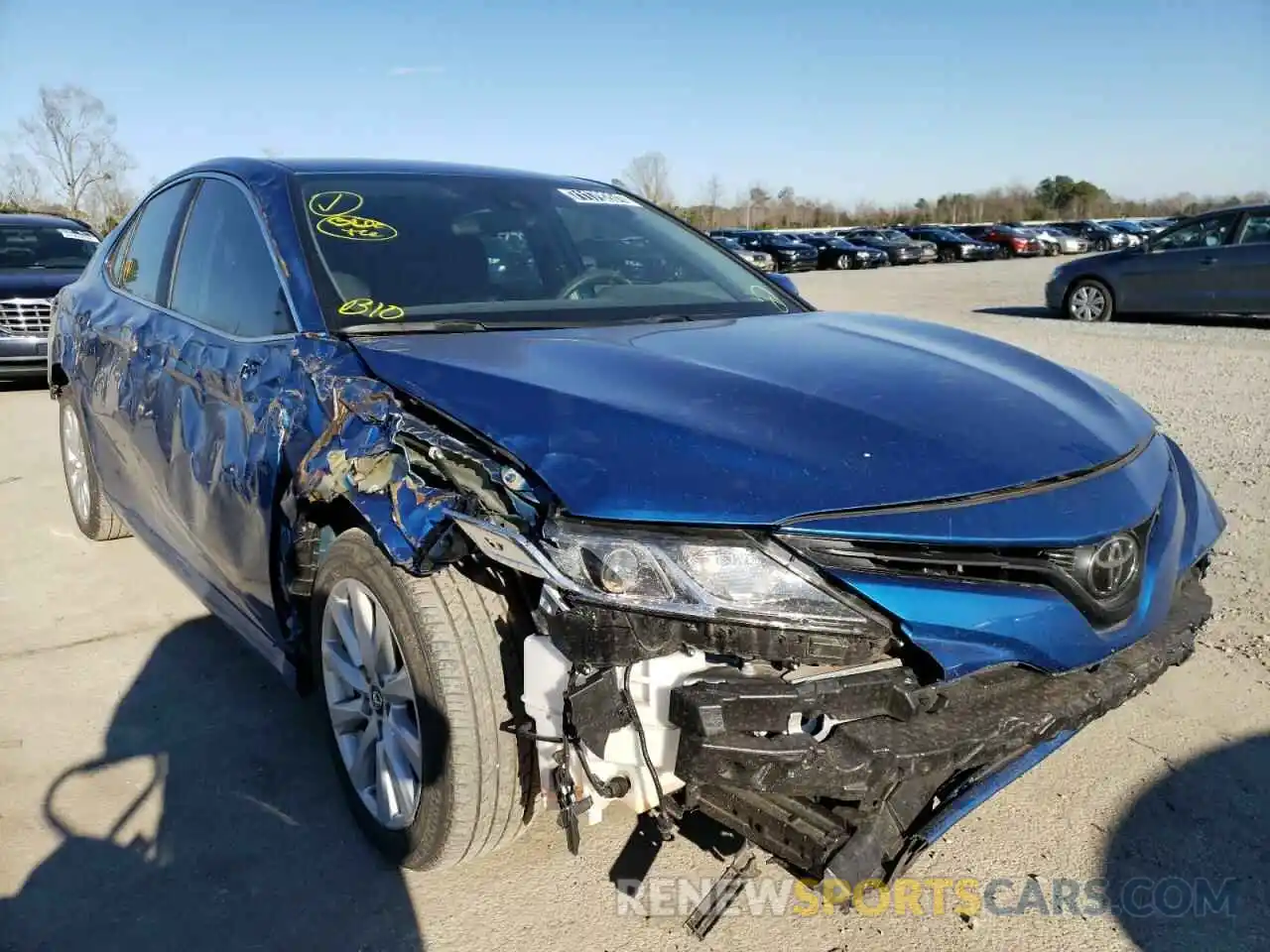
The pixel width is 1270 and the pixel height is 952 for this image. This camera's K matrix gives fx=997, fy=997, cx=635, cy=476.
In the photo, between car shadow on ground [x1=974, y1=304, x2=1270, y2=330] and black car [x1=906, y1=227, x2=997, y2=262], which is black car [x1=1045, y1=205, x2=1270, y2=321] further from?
black car [x1=906, y1=227, x2=997, y2=262]

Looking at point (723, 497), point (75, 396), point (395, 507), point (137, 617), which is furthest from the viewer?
point (75, 396)

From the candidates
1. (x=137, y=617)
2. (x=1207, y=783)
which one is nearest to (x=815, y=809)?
(x=1207, y=783)

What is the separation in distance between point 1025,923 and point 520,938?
112cm

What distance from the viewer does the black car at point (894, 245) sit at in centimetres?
3584

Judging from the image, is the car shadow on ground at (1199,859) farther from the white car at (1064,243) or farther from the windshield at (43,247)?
the white car at (1064,243)

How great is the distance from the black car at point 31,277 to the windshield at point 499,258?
616 centimetres

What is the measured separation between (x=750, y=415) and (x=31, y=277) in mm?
9175

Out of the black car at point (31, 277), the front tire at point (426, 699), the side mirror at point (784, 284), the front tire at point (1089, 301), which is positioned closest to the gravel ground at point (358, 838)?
the front tire at point (426, 699)

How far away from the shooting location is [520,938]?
2.18 m

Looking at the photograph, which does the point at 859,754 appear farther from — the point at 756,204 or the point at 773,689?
the point at 756,204

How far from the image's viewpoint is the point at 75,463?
4.83 metres

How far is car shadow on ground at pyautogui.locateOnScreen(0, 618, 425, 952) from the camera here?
2.20 m

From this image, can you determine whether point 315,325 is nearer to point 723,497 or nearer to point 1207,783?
point 723,497

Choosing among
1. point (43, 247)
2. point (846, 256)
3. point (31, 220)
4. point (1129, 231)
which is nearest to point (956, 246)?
point (846, 256)
